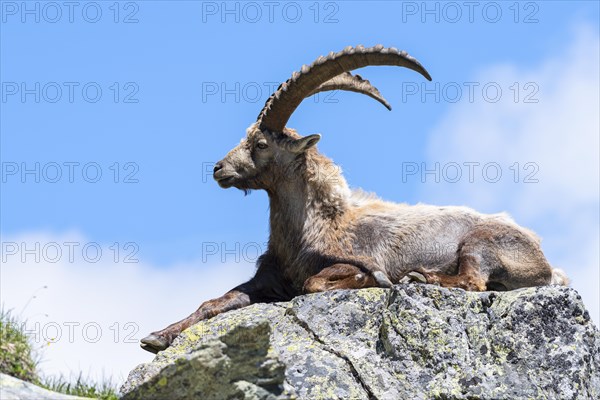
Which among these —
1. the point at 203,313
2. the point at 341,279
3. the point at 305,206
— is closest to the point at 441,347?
the point at 341,279

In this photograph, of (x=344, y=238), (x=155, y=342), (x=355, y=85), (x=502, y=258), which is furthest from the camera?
(x=355, y=85)

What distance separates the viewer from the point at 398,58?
35.8 ft

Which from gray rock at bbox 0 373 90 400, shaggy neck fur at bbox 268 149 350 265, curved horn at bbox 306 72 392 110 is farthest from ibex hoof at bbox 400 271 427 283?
gray rock at bbox 0 373 90 400

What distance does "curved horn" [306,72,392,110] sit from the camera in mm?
12031

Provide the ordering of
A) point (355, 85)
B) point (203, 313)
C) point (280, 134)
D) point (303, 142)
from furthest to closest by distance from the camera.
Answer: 1. point (355, 85)
2. point (280, 134)
3. point (303, 142)
4. point (203, 313)

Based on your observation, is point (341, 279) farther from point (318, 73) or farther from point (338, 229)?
point (318, 73)

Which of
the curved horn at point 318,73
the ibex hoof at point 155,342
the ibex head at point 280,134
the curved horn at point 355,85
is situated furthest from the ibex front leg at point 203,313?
the curved horn at point 355,85

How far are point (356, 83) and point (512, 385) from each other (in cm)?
490

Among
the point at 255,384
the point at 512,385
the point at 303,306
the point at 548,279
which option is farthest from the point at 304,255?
the point at 255,384

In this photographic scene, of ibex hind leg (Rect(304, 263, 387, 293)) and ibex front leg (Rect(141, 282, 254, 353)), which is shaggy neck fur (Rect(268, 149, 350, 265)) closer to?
ibex front leg (Rect(141, 282, 254, 353))

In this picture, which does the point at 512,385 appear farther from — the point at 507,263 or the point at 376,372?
A: the point at 507,263

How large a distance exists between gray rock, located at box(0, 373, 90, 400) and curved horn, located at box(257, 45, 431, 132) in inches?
212

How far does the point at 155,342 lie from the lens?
10.2 meters

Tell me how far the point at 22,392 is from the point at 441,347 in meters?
3.40
